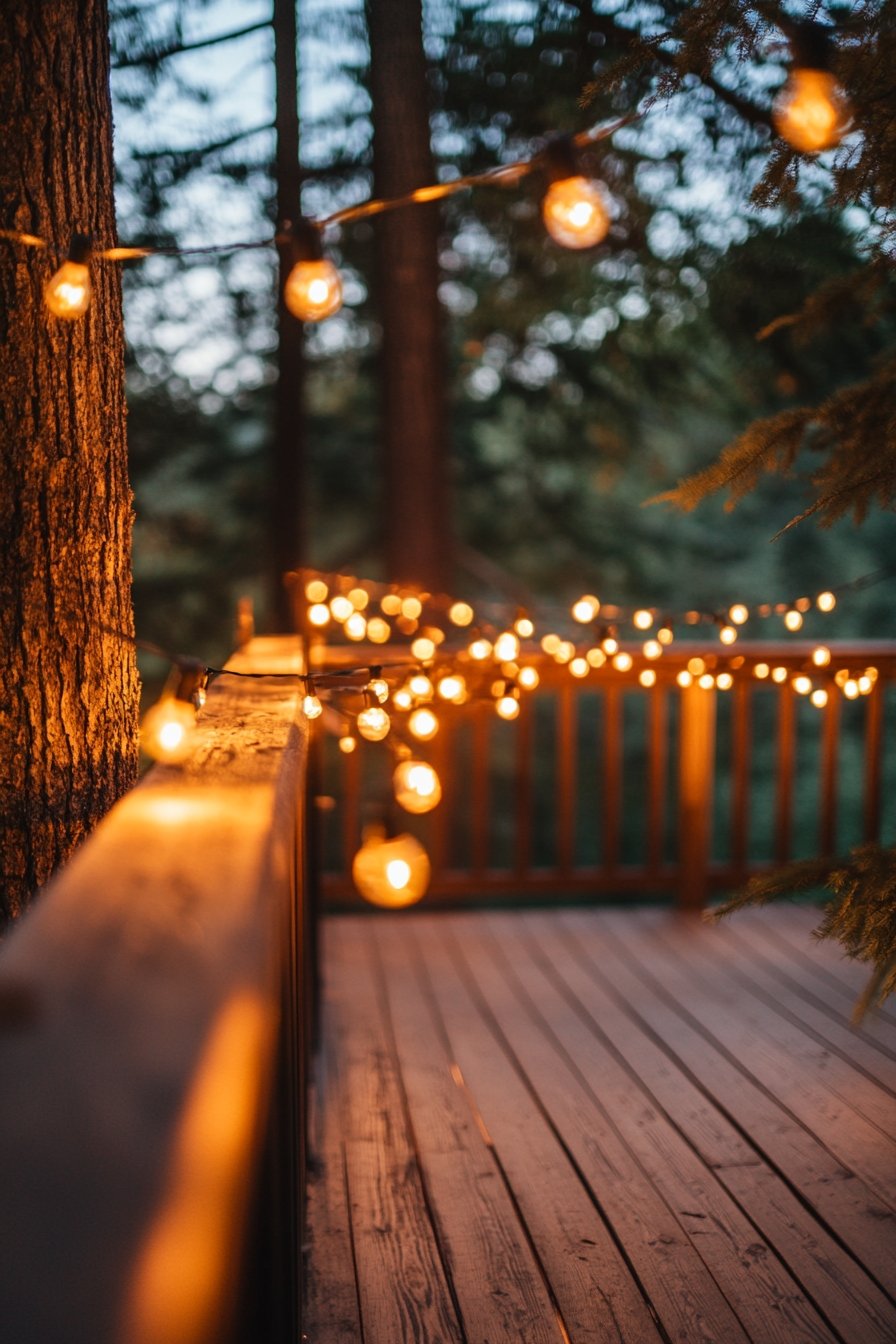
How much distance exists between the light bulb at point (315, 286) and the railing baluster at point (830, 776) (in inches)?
107

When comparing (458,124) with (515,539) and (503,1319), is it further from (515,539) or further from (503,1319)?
(503,1319)

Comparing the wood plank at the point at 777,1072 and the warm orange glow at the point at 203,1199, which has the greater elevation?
the warm orange glow at the point at 203,1199

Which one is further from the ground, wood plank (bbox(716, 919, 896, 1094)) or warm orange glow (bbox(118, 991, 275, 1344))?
warm orange glow (bbox(118, 991, 275, 1344))

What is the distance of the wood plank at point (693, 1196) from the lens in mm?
1924

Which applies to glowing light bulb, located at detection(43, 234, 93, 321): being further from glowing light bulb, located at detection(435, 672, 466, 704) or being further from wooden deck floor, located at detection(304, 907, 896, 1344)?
wooden deck floor, located at detection(304, 907, 896, 1344)

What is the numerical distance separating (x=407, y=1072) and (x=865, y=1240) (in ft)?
4.02

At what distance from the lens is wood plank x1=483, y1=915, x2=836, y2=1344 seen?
1.92 meters

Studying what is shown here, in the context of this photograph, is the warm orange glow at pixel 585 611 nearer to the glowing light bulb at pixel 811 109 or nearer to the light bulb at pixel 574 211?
the light bulb at pixel 574 211

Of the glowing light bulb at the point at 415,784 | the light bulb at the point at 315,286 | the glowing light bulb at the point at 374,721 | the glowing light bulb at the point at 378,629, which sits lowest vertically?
the glowing light bulb at the point at 415,784

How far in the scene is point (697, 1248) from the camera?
6.97 feet

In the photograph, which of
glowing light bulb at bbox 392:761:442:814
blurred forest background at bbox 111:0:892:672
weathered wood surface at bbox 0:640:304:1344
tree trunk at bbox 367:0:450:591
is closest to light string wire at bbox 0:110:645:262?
glowing light bulb at bbox 392:761:442:814

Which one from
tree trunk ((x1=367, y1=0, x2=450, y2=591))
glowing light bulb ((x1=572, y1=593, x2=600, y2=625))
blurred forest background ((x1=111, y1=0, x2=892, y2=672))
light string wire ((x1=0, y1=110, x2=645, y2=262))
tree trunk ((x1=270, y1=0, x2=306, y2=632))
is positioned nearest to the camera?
light string wire ((x1=0, y1=110, x2=645, y2=262))

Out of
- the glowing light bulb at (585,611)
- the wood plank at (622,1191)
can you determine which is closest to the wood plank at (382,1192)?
the wood plank at (622,1191)

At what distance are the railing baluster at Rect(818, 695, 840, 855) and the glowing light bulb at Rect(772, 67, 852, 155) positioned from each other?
2.75 metres
